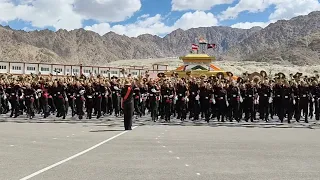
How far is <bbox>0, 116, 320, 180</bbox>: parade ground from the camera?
981cm

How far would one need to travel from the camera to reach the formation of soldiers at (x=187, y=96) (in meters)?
25.4

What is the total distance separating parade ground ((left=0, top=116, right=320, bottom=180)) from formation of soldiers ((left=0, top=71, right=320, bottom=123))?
704cm

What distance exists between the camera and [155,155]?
12352 millimetres

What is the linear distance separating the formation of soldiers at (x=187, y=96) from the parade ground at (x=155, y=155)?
704cm

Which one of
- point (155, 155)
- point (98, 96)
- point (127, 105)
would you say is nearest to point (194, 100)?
point (98, 96)

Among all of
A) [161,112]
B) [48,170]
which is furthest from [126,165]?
[161,112]

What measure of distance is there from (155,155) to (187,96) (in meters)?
14.0

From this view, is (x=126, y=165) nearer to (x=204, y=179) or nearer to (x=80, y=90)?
(x=204, y=179)

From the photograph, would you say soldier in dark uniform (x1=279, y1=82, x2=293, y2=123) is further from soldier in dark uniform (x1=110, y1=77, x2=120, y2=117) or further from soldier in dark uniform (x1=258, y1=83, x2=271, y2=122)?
soldier in dark uniform (x1=110, y1=77, x2=120, y2=117)

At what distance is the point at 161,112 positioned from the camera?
1023 inches

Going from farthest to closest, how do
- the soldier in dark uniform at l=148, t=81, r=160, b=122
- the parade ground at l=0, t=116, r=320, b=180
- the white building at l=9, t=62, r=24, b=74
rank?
the white building at l=9, t=62, r=24, b=74
the soldier in dark uniform at l=148, t=81, r=160, b=122
the parade ground at l=0, t=116, r=320, b=180

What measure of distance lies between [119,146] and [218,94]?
12.4 m

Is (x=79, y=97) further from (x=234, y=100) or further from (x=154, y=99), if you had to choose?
(x=234, y=100)

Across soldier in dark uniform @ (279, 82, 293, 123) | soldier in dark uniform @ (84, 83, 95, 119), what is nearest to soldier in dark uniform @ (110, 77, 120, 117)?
soldier in dark uniform @ (84, 83, 95, 119)
